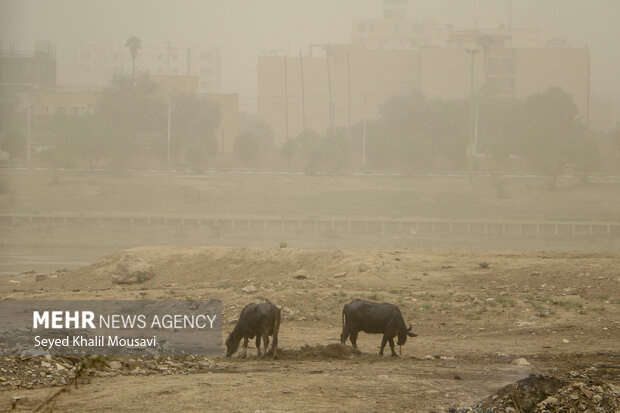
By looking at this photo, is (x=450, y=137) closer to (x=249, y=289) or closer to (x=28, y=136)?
(x=28, y=136)

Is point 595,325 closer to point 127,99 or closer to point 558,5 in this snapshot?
point 127,99

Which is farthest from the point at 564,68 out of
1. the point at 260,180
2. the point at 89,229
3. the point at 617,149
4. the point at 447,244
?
the point at 89,229

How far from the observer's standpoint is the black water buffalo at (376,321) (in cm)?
1046

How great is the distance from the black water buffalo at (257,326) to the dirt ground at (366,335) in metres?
0.22

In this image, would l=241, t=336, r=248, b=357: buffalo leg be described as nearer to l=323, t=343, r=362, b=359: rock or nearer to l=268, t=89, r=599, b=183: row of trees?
l=323, t=343, r=362, b=359: rock

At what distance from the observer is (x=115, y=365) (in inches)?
344

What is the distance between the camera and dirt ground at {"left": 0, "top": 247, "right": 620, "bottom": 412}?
7.83 meters

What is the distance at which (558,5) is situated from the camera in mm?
126812

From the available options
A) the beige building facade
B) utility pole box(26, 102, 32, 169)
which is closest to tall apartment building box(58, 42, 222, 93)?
the beige building facade

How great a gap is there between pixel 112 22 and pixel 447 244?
109m

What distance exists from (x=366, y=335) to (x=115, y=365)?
471cm

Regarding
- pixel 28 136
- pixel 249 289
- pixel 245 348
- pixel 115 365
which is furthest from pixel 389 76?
pixel 115 365

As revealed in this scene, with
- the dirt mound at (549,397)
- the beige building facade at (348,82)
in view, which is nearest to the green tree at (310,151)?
the beige building facade at (348,82)

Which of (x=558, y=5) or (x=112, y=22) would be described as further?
(x=112, y=22)
